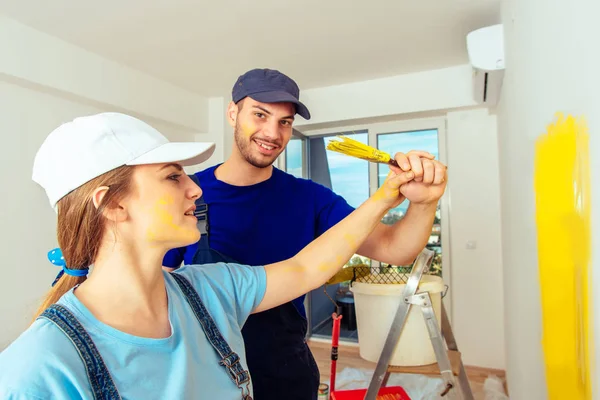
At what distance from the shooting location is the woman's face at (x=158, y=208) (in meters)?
0.75

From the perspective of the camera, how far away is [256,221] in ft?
3.92

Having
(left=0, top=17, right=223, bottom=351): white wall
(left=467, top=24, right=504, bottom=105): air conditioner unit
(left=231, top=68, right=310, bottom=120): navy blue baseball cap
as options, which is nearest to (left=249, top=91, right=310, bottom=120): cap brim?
(left=231, top=68, right=310, bottom=120): navy blue baseball cap

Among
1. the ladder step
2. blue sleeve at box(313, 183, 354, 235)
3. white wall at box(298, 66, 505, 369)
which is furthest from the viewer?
white wall at box(298, 66, 505, 369)

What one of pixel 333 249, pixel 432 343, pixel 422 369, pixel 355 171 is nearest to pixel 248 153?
pixel 333 249

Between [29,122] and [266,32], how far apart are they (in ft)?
5.10

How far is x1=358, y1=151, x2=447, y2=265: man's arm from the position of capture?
92 cm

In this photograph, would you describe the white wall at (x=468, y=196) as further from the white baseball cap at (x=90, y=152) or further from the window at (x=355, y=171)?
the white baseball cap at (x=90, y=152)

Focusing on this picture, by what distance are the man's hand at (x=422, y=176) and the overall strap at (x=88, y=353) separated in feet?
2.33

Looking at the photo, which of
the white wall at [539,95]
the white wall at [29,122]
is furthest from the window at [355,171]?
the white wall at [29,122]

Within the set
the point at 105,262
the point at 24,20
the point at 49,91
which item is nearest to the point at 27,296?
the point at 49,91

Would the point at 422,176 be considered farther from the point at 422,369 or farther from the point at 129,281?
the point at 422,369

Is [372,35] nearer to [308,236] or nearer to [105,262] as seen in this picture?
[308,236]

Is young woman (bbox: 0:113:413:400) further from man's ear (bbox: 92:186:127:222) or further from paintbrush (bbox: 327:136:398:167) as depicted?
paintbrush (bbox: 327:136:398:167)

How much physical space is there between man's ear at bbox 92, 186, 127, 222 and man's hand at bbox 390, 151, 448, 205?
608mm
